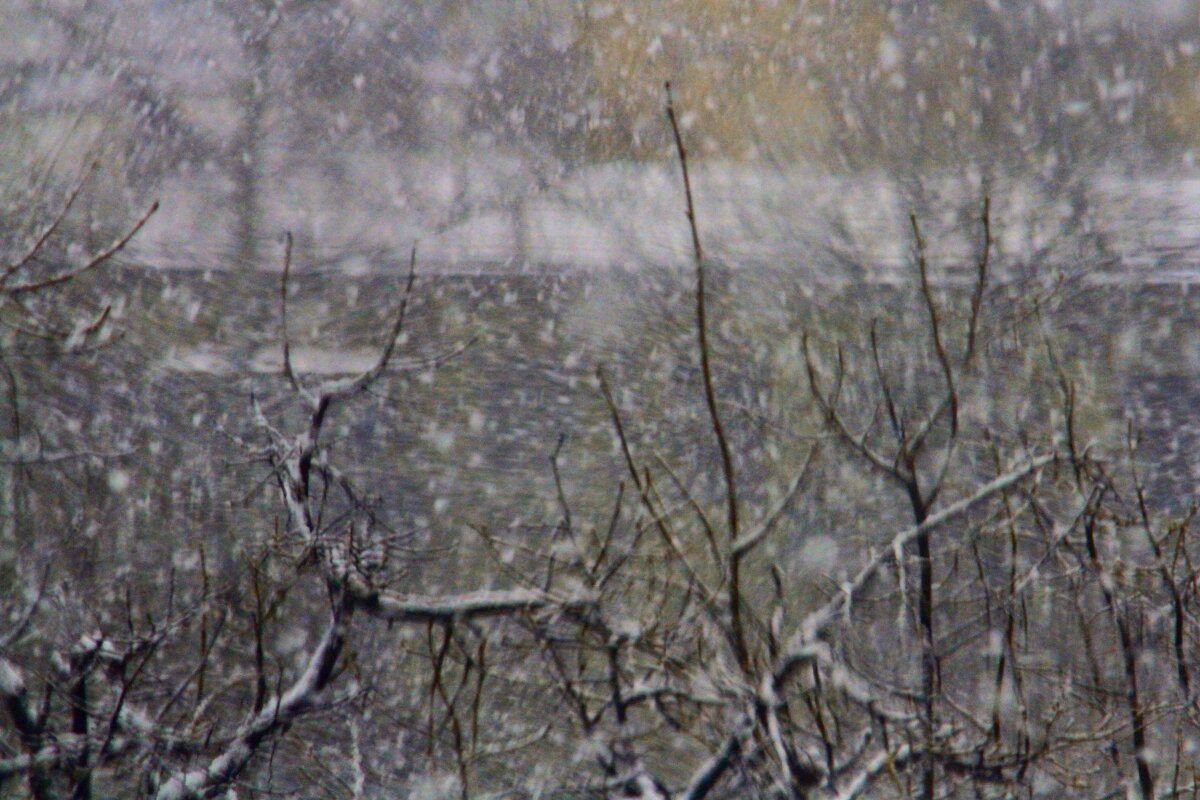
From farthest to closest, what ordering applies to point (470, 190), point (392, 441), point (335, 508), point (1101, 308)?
point (470, 190), point (392, 441), point (1101, 308), point (335, 508)

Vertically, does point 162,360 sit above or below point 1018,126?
below

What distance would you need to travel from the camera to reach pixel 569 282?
10391mm

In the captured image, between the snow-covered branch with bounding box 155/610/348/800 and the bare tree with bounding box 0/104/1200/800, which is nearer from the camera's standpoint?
the bare tree with bounding box 0/104/1200/800

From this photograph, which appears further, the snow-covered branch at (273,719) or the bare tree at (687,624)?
the snow-covered branch at (273,719)

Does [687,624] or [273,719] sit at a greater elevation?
[687,624]

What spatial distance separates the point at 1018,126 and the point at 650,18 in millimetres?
3747

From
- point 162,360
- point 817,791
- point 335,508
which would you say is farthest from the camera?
point 162,360

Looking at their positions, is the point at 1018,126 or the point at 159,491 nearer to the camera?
the point at 159,491

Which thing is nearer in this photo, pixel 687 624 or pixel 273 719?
pixel 687 624

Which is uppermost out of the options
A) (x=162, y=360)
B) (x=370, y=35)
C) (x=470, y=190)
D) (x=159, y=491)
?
(x=370, y=35)

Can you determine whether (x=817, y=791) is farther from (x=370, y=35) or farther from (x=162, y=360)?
(x=370, y=35)

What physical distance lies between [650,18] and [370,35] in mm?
2787

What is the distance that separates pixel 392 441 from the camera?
9.55m

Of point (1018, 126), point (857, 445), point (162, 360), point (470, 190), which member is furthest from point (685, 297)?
point (857, 445)
